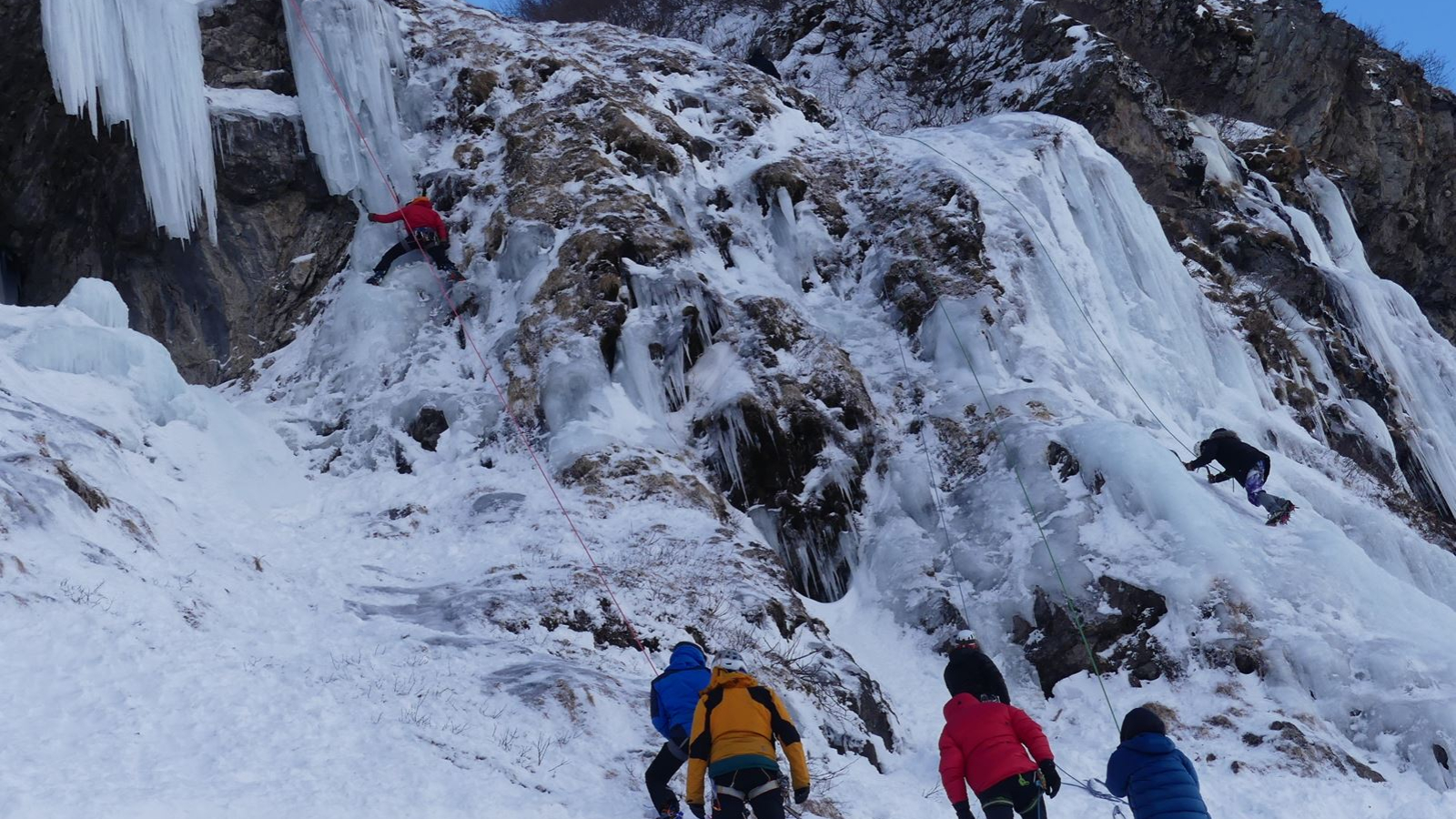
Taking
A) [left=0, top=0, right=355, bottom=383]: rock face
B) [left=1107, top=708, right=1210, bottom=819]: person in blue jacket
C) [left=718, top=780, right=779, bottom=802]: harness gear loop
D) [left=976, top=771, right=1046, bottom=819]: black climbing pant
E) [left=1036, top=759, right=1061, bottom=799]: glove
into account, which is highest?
[left=1107, top=708, right=1210, bottom=819]: person in blue jacket

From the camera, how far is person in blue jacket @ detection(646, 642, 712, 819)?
19.0ft

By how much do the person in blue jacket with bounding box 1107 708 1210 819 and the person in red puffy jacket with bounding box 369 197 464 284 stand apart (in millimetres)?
10721

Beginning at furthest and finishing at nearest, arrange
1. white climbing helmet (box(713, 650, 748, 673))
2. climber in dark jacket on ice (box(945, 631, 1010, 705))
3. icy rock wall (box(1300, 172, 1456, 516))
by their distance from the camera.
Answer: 1. icy rock wall (box(1300, 172, 1456, 516))
2. climber in dark jacket on ice (box(945, 631, 1010, 705))
3. white climbing helmet (box(713, 650, 748, 673))

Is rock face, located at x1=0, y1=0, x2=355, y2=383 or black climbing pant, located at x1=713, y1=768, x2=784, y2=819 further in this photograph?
rock face, located at x1=0, y1=0, x2=355, y2=383

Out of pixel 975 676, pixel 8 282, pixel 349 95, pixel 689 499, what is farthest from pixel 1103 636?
pixel 8 282

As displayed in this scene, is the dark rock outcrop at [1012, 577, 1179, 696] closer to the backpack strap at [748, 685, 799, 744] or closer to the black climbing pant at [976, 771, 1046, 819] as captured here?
the black climbing pant at [976, 771, 1046, 819]

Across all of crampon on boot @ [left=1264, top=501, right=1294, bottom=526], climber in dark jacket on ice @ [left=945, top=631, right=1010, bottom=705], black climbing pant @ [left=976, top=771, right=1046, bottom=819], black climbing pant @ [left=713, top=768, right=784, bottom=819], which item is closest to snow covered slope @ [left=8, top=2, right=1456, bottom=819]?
crampon on boot @ [left=1264, top=501, right=1294, bottom=526]

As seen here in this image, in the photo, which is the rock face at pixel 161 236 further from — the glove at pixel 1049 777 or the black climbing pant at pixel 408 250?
the glove at pixel 1049 777

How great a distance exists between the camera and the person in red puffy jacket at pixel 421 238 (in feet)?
45.2

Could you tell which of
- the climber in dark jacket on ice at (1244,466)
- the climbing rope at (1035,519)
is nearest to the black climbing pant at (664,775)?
the climbing rope at (1035,519)

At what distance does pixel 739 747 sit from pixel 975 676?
1493 millimetres

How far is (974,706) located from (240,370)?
1089 centimetres

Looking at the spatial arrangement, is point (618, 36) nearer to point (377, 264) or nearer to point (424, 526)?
point (377, 264)

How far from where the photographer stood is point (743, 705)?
5.48 meters
